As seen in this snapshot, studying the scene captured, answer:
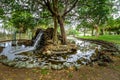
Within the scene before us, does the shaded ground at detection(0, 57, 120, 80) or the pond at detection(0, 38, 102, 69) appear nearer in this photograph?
the shaded ground at detection(0, 57, 120, 80)

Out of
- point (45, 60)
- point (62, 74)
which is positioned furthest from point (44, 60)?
point (62, 74)

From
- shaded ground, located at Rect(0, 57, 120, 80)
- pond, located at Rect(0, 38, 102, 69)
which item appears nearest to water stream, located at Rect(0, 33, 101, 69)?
pond, located at Rect(0, 38, 102, 69)

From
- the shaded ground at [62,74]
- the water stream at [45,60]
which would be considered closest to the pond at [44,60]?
the water stream at [45,60]

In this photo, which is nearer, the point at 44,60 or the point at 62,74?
A: the point at 62,74

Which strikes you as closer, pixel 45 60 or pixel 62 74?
pixel 62 74

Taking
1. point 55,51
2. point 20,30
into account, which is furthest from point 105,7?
point 20,30

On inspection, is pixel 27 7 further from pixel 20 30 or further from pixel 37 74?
pixel 20 30

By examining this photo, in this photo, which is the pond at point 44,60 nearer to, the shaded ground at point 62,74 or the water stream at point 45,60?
the water stream at point 45,60

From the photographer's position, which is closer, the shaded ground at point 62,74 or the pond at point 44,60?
the shaded ground at point 62,74

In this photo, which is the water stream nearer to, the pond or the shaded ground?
the pond

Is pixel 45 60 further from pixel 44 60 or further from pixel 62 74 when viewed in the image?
pixel 62 74

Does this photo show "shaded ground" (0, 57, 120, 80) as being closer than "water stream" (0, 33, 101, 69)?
Yes

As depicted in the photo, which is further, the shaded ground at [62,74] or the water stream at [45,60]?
the water stream at [45,60]

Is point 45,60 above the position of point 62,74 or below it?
below
